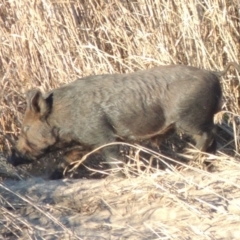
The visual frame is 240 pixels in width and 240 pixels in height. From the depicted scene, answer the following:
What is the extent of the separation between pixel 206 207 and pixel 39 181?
1.97 meters

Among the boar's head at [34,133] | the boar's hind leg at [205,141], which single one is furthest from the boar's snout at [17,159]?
the boar's hind leg at [205,141]

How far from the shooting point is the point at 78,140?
23.4ft

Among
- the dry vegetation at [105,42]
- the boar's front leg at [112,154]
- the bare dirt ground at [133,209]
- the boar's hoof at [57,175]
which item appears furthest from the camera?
the dry vegetation at [105,42]

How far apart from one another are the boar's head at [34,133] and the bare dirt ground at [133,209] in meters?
0.80

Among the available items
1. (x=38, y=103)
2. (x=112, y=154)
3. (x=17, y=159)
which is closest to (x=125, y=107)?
(x=112, y=154)

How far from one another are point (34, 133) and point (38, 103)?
1.03 ft

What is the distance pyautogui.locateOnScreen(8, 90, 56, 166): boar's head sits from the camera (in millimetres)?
7102

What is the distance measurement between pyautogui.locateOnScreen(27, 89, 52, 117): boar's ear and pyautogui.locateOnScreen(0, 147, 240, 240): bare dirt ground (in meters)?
0.89

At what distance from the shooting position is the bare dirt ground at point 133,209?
524cm

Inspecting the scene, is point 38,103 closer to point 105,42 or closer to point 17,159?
point 17,159

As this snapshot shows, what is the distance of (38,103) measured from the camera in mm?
7098

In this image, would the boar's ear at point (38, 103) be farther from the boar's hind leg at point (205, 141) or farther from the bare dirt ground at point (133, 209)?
the boar's hind leg at point (205, 141)

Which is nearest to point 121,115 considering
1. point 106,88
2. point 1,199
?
point 106,88

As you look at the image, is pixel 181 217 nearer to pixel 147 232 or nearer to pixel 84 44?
pixel 147 232
